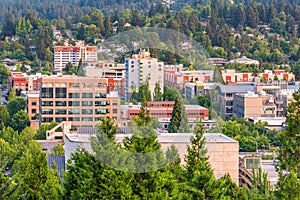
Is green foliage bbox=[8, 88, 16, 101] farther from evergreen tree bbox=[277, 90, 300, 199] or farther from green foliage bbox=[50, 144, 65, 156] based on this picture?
evergreen tree bbox=[277, 90, 300, 199]

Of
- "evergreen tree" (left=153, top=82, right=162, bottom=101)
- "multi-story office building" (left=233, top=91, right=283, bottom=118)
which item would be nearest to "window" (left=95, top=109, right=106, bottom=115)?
"evergreen tree" (left=153, top=82, right=162, bottom=101)

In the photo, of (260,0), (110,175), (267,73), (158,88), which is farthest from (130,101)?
(260,0)

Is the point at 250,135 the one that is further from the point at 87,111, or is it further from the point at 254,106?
the point at 87,111

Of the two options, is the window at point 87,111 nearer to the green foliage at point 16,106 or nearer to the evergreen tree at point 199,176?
the evergreen tree at point 199,176

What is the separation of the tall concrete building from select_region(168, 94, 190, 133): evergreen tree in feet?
0.51

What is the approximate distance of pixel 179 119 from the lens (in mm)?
6371

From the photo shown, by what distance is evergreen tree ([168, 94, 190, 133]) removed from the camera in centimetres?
631

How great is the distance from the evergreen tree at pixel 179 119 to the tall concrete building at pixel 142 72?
0.51 feet

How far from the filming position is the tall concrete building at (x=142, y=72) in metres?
6.33

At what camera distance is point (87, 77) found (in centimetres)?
614

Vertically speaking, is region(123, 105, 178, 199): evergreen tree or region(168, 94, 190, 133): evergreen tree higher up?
region(168, 94, 190, 133): evergreen tree

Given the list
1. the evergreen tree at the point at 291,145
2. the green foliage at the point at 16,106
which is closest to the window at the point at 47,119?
the green foliage at the point at 16,106

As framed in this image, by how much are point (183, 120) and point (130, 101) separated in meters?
0.37

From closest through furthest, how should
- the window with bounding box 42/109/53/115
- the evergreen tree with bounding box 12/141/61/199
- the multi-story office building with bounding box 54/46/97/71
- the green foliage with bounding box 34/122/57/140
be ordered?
1. the evergreen tree with bounding box 12/141/61/199
2. the window with bounding box 42/109/53/115
3. the green foliage with bounding box 34/122/57/140
4. the multi-story office building with bounding box 54/46/97/71
